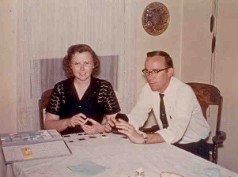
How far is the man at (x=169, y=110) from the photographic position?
8.99 feet

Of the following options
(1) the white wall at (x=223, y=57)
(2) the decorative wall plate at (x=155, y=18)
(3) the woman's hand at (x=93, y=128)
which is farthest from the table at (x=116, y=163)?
(2) the decorative wall plate at (x=155, y=18)

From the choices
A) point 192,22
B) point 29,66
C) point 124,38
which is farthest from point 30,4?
point 192,22

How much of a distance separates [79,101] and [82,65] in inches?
12.9

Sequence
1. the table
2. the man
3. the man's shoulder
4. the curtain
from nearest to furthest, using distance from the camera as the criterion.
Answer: the table, the man, the man's shoulder, the curtain

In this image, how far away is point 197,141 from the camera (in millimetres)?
3195

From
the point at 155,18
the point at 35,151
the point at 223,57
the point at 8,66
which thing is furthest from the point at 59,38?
the point at 35,151

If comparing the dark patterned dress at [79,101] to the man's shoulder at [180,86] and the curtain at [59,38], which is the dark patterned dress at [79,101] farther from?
the curtain at [59,38]

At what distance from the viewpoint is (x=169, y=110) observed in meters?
3.12

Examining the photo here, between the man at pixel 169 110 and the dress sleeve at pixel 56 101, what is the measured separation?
24.7 inches

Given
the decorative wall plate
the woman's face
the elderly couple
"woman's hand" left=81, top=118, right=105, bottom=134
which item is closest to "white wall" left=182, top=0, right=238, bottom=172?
the decorative wall plate

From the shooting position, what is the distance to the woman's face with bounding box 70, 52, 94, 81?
324 cm

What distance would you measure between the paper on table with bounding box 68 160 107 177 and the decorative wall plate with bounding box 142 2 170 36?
9.12 ft

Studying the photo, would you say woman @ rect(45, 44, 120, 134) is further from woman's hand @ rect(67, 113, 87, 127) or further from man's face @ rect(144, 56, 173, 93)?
man's face @ rect(144, 56, 173, 93)

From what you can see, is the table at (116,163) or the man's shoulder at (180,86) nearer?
the table at (116,163)
